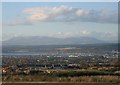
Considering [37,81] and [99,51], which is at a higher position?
[99,51]

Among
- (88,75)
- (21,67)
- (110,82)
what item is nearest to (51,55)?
(21,67)

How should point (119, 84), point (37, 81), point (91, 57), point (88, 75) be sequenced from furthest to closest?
point (91, 57), point (88, 75), point (37, 81), point (119, 84)

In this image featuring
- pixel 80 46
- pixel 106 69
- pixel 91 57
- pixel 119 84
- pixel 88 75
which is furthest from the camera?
pixel 80 46

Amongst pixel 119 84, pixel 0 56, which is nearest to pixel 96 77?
pixel 119 84

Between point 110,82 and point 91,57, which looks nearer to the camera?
point 110,82

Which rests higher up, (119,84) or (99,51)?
(99,51)

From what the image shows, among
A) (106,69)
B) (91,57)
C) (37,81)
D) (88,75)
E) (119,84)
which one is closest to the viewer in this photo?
(119,84)

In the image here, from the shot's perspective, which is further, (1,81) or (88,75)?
(88,75)

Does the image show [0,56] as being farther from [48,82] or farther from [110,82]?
[110,82]

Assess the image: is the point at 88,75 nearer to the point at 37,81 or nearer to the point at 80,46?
the point at 37,81
